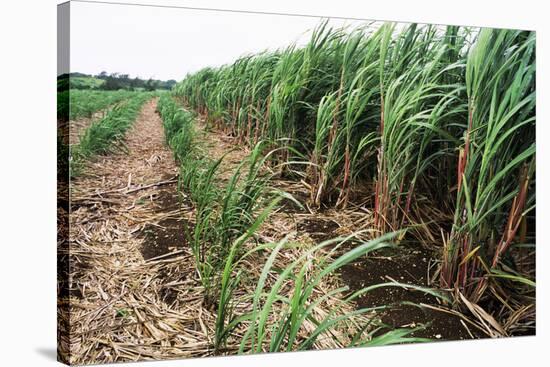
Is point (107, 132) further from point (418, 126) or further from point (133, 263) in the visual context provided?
point (418, 126)

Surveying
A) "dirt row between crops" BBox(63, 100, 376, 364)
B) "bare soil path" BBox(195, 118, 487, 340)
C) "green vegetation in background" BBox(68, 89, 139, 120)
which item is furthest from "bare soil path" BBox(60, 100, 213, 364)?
"bare soil path" BBox(195, 118, 487, 340)

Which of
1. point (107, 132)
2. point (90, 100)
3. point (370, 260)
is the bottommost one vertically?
point (370, 260)

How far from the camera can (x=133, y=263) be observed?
2.61m

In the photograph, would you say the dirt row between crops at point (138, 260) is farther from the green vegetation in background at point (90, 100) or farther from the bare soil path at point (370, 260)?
the green vegetation in background at point (90, 100)

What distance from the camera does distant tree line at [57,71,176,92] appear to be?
2.44m

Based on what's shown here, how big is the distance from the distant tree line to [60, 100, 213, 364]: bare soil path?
0.33ft

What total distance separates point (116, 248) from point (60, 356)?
466 millimetres

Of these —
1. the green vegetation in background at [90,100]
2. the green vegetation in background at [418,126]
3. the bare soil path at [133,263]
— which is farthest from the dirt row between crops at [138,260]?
the green vegetation in background at [418,126]

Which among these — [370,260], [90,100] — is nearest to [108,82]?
[90,100]

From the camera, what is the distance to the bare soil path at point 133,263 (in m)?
2.48

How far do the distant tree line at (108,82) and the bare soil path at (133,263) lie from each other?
102mm

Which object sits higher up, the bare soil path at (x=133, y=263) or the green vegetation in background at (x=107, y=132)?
the green vegetation in background at (x=107, y=132)

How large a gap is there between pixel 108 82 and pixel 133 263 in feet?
2.38

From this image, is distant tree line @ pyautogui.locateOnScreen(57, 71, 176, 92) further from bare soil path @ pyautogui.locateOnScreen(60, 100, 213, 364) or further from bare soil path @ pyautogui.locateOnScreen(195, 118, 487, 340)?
bare soil path @ pyautogui.locateOnScreen(195, 118, 487, 340)
